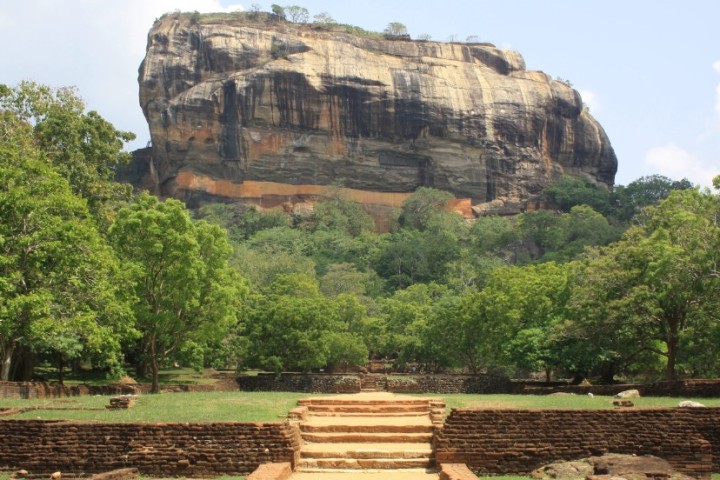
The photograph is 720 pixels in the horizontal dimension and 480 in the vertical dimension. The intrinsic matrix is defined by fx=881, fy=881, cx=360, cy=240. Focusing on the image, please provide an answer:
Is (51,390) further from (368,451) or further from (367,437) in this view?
(368,451)

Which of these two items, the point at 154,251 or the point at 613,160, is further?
the point at 613,160

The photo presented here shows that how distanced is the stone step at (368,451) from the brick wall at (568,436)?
64 cm

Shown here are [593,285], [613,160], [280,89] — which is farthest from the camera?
[613,160]

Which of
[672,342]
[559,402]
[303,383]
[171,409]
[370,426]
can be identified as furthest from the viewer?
[303,383]

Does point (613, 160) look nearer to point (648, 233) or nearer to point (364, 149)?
point (364, 149)

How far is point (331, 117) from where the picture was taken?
92.4 metres

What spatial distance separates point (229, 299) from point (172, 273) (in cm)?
265

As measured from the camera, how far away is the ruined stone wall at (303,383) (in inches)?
1439

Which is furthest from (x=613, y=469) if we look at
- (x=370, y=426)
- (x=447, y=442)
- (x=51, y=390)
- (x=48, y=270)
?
(x=48, y=270)

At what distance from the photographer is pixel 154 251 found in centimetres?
2728

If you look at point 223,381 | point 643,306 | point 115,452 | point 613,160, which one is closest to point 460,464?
point 115,452

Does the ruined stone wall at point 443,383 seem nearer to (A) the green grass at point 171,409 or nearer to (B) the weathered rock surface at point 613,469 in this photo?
(A) the green grass at point 171,409

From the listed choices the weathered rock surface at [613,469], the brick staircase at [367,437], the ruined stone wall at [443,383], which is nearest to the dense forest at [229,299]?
the ruined stone wall at [443,383]

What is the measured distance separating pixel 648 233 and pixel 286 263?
34.1m
